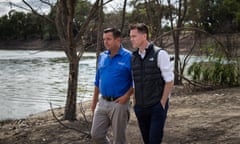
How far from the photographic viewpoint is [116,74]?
4504 millimetres

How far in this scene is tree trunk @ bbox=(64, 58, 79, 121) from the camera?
279 inches

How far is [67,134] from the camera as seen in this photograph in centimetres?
668

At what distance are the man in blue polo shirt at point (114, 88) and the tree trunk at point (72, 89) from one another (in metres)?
2.45

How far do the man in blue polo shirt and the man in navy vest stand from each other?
21 centimetres

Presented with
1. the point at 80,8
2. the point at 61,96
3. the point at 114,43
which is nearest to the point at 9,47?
the point at 61,96

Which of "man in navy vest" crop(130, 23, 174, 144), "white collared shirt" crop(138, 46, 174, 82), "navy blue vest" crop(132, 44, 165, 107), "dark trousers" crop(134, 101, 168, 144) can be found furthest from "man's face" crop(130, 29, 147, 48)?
"dark trousers" crop(134, 101, 168, 144)

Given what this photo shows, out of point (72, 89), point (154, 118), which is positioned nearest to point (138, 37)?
point (154, 118)

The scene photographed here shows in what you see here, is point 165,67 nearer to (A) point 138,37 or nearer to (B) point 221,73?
(A) point 138,37

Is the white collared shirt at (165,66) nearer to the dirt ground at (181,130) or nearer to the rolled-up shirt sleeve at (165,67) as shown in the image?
the rolled-up shirt sleeve at (165,67)

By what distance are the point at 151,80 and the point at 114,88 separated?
1.64 feet

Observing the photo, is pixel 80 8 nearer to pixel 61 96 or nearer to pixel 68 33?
pixel 68 33

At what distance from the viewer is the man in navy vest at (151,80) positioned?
4195 millimetres

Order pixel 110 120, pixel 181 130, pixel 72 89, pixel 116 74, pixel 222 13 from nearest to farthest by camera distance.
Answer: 1. pixel 116 74
2. pixel 110 120
3. pixel 181 130
4. pixel 72 89
5. pixel 222 13

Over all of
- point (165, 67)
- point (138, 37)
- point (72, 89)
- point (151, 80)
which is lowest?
point (72, 89)
